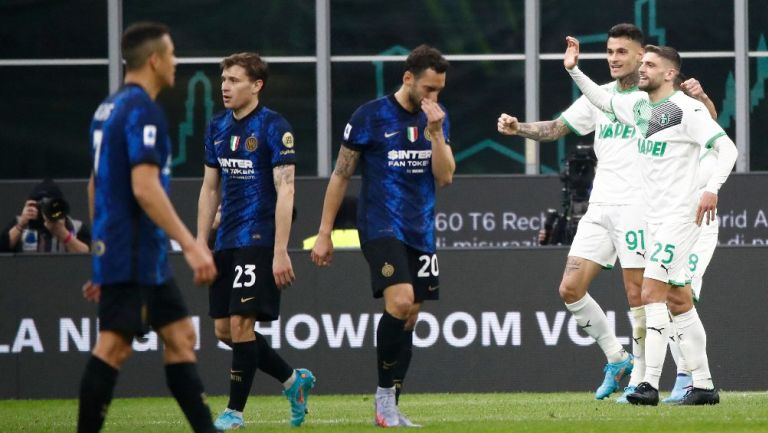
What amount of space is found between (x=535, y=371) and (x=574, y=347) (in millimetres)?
389

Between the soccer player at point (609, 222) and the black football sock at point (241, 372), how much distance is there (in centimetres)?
267

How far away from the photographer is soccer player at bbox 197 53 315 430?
9359mm

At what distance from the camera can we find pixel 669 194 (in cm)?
1019

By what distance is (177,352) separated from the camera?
24.5ft

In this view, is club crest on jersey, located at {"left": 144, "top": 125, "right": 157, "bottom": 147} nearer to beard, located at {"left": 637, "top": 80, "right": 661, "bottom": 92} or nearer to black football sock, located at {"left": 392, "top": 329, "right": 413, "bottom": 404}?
black football sock, located at {"left": 392, "top": 329, "right": 413, "bottom": 404}

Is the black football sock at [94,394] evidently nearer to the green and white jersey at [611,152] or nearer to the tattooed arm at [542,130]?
the tattooed arm at [542,130]

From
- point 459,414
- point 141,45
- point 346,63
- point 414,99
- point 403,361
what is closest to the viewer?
point 141,45

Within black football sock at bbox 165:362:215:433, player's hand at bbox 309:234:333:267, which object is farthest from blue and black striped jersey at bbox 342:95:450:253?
black football sock at bbox 165:362:215:433

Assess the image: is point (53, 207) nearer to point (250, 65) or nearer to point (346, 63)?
point (250, 65)

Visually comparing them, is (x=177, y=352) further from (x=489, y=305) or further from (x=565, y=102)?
(x=565, y=102)

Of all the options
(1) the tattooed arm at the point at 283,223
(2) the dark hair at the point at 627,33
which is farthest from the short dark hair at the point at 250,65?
(2) the dark hair at the point at 627,33

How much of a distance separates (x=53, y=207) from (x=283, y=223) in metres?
5.59

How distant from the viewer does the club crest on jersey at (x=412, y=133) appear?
Answer: 926 cm

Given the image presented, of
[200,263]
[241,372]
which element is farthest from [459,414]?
[200,263]
